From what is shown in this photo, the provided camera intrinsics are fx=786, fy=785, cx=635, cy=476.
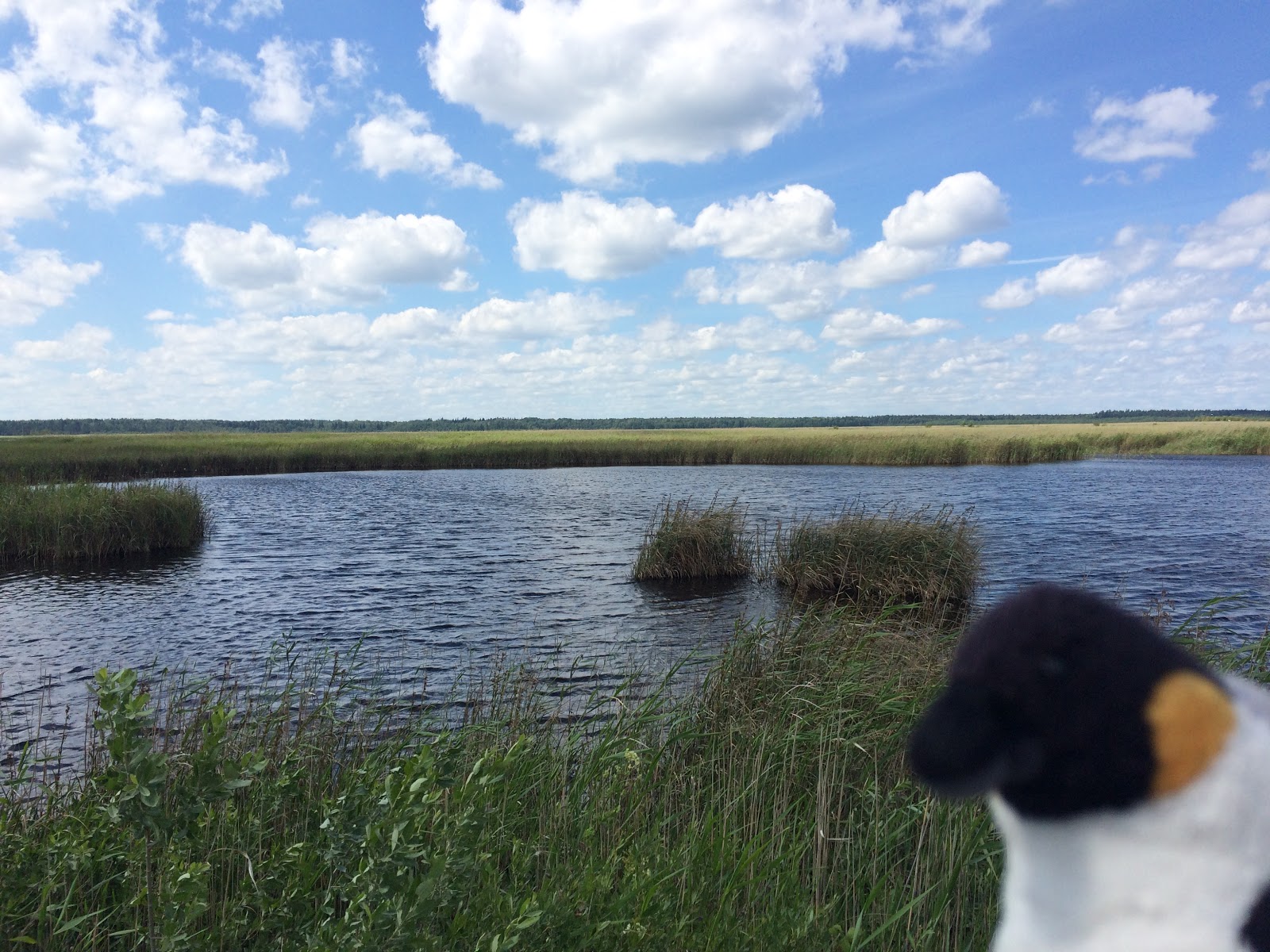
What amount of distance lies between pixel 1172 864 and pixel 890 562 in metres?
15.6

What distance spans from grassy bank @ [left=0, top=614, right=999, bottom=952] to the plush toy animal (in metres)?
2.19

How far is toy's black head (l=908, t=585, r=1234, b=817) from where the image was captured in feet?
2.65

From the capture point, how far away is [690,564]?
61.4ft

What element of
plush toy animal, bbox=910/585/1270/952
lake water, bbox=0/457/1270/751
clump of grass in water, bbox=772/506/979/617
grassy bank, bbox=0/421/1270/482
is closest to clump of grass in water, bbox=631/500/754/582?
lake water, bbox=0/457/1270/751

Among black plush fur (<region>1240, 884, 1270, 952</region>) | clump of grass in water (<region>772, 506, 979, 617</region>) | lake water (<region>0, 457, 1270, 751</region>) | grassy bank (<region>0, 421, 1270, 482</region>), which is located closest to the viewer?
black plush fur (<region>1240, 884, 1270, 952</region>)

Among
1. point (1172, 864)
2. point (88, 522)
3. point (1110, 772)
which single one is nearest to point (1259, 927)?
point (1172, 864)

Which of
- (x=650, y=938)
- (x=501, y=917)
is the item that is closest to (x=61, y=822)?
(x=501, y=917)

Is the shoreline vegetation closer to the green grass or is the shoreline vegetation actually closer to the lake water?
the lake water

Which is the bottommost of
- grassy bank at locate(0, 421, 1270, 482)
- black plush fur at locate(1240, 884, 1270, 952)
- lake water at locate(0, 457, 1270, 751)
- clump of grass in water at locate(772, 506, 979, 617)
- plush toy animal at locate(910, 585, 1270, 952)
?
lake water at locate(0, 457, 1270, 751)

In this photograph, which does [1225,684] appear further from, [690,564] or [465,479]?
[465,479]

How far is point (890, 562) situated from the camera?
615 inches

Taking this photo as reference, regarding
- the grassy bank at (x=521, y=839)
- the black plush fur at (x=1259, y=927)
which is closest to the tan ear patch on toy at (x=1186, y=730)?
the black plush fur at (x=1259, y=927)

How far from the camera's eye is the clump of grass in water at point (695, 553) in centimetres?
1869

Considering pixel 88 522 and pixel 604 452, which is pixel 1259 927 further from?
pixel 604 452
